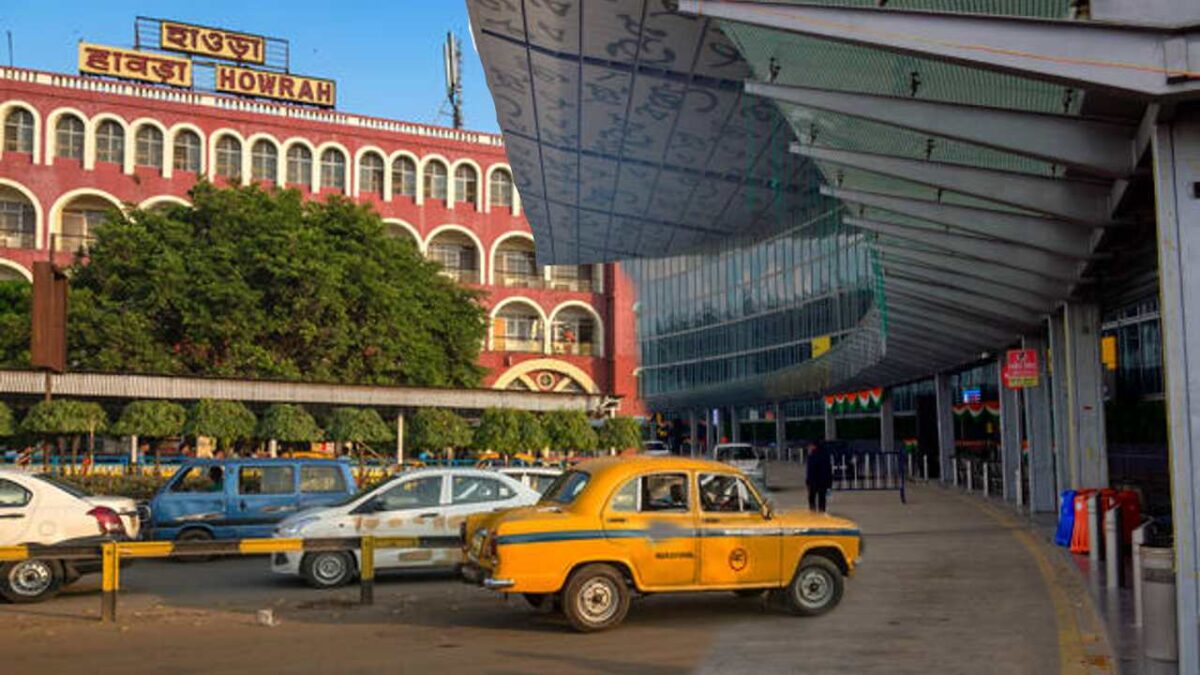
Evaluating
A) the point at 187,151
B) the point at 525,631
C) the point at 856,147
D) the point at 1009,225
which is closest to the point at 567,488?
the point at 525,631

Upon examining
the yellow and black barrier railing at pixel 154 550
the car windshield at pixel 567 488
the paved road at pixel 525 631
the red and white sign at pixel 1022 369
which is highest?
the red and white sign at pixel 1022 369

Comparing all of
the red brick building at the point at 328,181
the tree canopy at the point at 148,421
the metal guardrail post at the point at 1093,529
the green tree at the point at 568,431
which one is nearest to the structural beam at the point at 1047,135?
the metal guardrail post at the point at 1093,529

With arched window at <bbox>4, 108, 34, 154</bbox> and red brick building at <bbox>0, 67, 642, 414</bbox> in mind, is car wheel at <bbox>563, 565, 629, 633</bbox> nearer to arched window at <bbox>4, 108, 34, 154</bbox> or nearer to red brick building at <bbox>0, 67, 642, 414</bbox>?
red brick building at <bbox>0, 67, 642, 414</bbox>

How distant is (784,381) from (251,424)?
28392mm

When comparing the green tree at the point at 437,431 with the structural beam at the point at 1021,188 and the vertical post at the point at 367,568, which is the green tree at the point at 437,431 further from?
the structural beam at the point at 1021,188

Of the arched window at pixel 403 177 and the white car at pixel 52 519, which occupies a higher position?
the arched window at pixel 403 177

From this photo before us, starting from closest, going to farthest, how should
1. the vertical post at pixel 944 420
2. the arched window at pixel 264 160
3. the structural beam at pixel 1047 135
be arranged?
the structural beam at pixel 1047 135 → the vertical post at pixel 944 420 → the arched window at pixel 264 160

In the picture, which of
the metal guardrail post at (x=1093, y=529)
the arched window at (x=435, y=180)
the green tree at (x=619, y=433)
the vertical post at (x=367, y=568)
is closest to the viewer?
the vertical post at (x=367, y=568)

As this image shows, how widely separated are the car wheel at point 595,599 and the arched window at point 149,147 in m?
53.8

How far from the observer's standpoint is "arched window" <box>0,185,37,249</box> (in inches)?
2202

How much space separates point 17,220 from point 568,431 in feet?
121

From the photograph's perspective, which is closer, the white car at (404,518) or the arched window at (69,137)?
the white car at (404,518)

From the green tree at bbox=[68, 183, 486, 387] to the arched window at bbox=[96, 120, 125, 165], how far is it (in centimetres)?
1851

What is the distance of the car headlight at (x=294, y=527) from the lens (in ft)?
48.2
